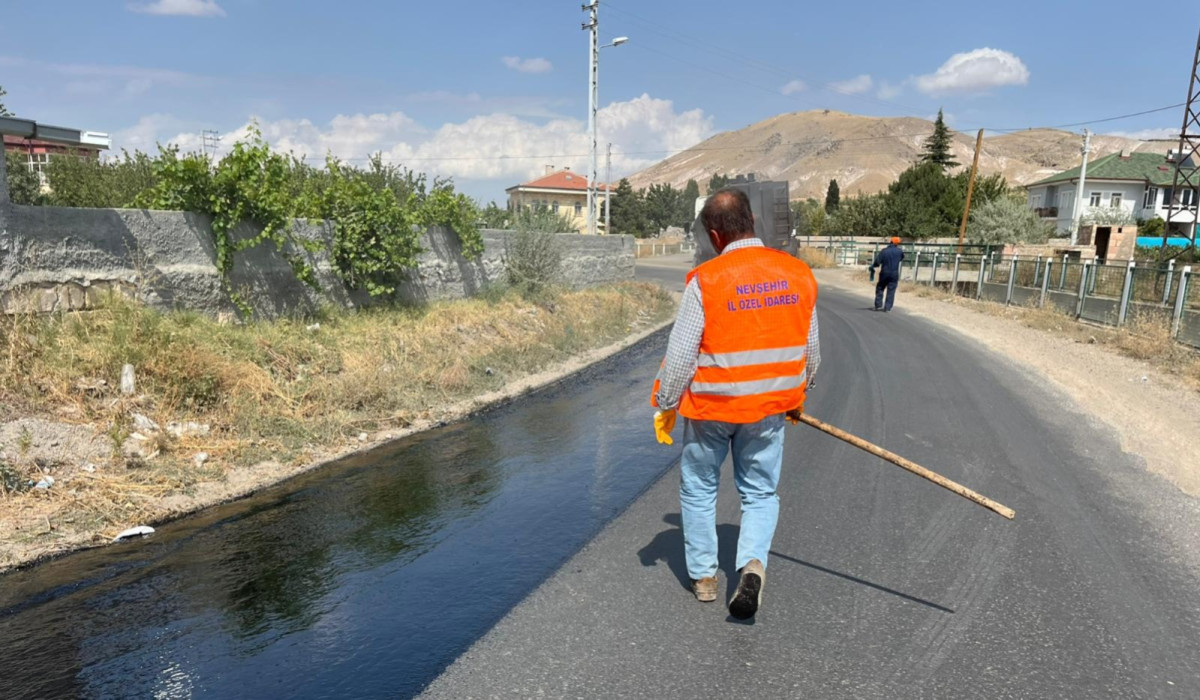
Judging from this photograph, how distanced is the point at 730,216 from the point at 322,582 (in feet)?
9.64

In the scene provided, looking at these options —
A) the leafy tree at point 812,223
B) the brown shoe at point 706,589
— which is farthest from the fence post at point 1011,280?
the leafy tree at point 812,223

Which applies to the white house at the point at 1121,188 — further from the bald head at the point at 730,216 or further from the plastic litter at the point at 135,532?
the plastic litter at the point at 135,532

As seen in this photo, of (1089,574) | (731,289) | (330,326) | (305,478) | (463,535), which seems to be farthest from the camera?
(330,326)

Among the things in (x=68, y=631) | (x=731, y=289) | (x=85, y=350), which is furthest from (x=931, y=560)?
(x=85, y=350)

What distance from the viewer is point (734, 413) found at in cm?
335

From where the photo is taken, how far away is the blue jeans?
11.3ft

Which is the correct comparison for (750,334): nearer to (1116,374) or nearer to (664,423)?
(664,423)

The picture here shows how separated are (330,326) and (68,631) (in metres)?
6.34

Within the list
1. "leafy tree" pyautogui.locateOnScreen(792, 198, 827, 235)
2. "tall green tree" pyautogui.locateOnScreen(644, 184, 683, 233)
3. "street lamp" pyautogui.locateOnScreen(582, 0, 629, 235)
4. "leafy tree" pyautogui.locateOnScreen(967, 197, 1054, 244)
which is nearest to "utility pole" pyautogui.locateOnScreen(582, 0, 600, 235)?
"street lamp" pyautogui.locateOnScreen(582, 0, 629, 235)

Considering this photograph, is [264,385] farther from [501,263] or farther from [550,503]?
[501,263]

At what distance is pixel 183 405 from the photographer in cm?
641

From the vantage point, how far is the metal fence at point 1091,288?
12.2m

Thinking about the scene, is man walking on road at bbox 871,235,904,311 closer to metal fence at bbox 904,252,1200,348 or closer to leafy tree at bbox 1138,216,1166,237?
metal fence at bbox 904,252,1200,348

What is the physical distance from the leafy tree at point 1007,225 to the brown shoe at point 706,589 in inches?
1770
